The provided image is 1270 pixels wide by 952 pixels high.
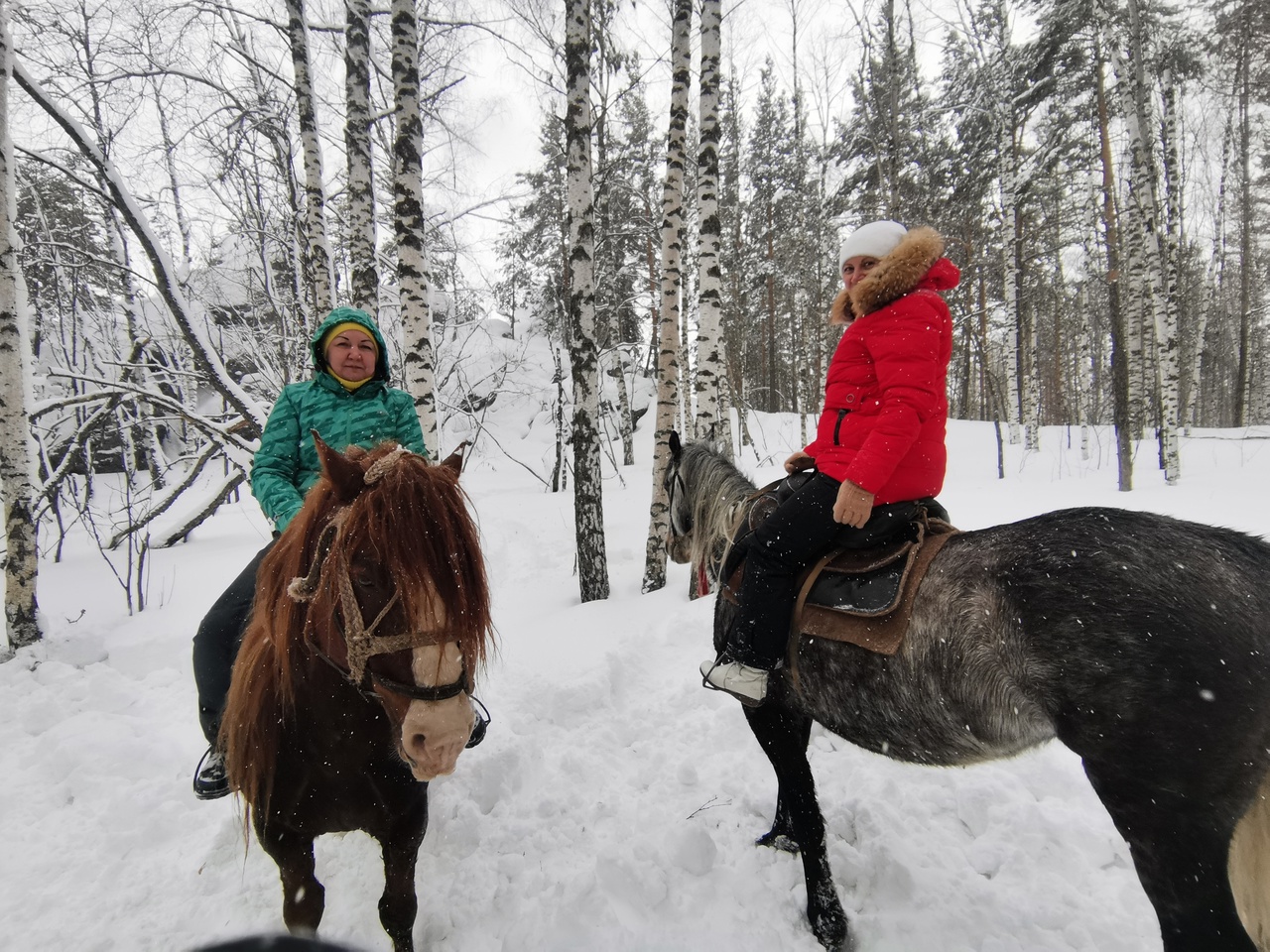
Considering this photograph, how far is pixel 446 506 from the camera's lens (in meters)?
1.73

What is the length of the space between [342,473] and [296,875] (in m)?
1.69

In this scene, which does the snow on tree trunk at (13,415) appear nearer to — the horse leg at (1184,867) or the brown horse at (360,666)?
the brown horse at (360,666)

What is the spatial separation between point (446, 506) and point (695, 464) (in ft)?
→ 6.71

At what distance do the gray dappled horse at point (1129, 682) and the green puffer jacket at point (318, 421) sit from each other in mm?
2449

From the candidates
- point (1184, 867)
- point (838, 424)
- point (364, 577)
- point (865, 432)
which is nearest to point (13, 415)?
point (364, 577)

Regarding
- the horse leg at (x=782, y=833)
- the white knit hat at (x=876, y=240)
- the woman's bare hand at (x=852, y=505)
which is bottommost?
the horse leg at (x=782, y=833)

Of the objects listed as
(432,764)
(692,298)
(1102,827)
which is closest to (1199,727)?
(1102,827)

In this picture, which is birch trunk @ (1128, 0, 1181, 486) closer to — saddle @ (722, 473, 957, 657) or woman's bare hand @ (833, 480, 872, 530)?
saddle @ (722, 473, 957, 657)

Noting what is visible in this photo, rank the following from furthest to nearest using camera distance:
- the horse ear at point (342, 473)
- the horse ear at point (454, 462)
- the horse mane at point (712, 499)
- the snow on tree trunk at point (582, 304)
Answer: the snow on tree trunk at point (582, 304)
the horse mane at point (712, 499)
the horse ear at point (454, 462)
the horse ear at point (342, 473)

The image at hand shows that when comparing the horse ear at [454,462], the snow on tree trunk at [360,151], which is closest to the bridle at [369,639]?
the horse ear at [454,462]

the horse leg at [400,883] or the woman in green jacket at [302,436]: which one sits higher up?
the woman in green jacket at [302,436]

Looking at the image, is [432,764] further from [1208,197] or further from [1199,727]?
[1208,197]

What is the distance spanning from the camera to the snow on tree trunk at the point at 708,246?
6402mm

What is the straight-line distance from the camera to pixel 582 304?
19.6 ft
